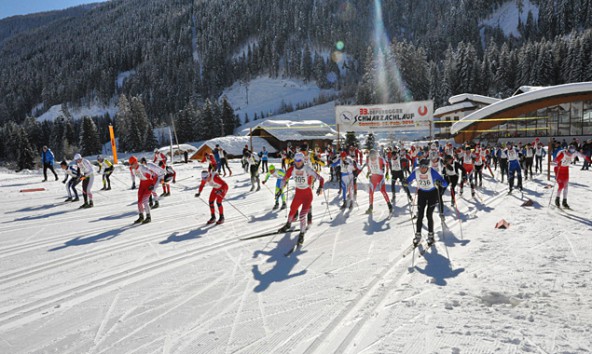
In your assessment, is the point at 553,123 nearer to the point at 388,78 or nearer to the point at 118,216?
the point at 388,78

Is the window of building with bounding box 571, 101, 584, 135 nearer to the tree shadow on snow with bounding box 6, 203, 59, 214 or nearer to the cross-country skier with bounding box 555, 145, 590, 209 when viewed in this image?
the cross-country skier with bounding box 555, 145, 590, 209

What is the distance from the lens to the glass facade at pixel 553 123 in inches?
1447

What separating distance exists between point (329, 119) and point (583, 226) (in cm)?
7694

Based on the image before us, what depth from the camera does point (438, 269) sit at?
566 centimetres

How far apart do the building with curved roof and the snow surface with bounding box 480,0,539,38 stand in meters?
103

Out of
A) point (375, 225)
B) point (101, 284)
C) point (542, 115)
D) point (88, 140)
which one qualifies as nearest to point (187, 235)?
point (101, 284)

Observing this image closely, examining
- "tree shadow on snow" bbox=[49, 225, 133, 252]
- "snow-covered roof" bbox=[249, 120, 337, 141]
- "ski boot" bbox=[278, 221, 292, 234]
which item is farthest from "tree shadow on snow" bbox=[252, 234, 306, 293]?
"snow-covered roof" bbox=[249, 120, 337, 141]

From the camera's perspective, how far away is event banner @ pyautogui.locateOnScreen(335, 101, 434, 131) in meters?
25.2

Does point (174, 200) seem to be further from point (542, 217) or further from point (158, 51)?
point (158, 51)

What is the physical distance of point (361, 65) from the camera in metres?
133

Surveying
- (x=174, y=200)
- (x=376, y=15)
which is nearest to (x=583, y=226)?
(x=174, y=200)

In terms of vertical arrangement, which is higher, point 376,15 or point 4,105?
point 376,15

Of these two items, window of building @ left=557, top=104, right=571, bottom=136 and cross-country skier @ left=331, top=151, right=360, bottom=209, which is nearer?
cross-country skier @ left=331, top=151, right=360, bottom=209

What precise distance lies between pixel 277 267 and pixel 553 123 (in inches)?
1736
